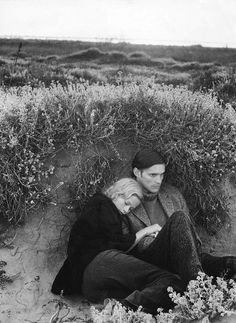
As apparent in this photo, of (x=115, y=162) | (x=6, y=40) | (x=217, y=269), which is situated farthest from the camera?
(x=6, y=40)

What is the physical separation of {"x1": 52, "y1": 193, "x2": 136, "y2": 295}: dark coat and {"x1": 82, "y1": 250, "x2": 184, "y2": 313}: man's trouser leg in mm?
138

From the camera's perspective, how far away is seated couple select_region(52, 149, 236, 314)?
14.9ft

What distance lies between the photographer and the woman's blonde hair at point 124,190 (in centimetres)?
562

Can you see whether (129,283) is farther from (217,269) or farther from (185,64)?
(185,64)

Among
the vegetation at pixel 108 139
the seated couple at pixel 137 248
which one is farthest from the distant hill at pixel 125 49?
the seated couple at pixel 137 248

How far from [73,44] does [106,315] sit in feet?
64.5

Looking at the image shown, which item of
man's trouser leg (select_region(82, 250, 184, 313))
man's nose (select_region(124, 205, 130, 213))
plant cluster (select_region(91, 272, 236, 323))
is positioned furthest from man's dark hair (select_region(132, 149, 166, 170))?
plant cluster (select_region(91, 272, 236, 323))

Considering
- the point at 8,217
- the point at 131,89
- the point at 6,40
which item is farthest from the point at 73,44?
the point at 8,217

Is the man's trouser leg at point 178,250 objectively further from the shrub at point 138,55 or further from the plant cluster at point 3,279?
the shrub at point 138,55

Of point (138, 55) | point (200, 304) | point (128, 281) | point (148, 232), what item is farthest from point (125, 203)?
point (138, 55)

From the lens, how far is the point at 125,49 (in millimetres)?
22578

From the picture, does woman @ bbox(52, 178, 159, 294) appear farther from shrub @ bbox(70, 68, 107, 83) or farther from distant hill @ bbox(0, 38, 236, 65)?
distant hill @ bbox(0, 38, 236, 65)

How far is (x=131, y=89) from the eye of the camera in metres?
7.33

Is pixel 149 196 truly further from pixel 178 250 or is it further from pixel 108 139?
pixel 178 250
